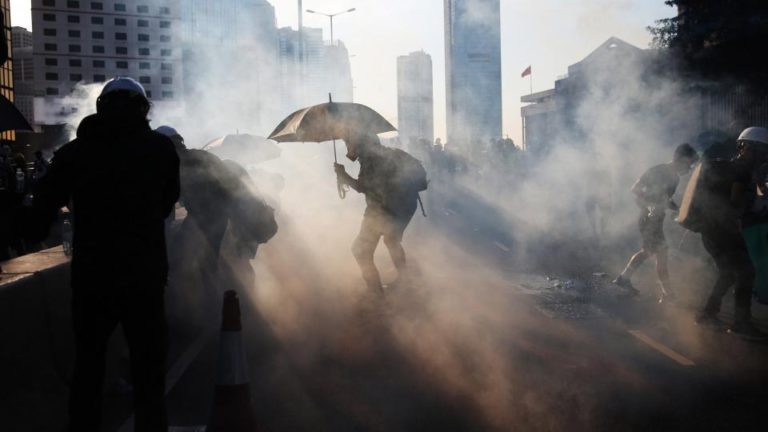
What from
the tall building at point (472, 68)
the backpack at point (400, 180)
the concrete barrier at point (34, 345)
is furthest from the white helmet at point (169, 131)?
the tall building at point (472, 68)

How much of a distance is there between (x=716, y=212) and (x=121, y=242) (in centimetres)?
452

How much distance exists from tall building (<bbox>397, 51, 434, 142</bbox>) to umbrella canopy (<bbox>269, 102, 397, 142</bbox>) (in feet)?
329

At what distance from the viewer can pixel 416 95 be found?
120 metres

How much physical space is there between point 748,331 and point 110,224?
460 centimetres

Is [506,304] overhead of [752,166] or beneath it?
beneath

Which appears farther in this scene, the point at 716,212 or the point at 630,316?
the point at 630,316

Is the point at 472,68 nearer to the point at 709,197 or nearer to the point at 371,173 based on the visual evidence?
the point at 371,173

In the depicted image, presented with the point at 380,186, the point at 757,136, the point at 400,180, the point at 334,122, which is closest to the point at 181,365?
the point at 380,186

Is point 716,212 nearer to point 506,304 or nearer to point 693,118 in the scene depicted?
point 506,304

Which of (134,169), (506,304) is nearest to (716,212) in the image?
(506,304)

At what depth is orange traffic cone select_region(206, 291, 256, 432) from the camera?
3553mm

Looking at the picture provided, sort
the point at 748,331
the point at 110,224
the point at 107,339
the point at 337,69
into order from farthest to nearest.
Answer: the point at 337,69
the point at 748,331
the point at 107,339
the point at 110,224

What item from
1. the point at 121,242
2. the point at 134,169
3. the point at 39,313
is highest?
the point at 134,169

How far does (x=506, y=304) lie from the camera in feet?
24.7
